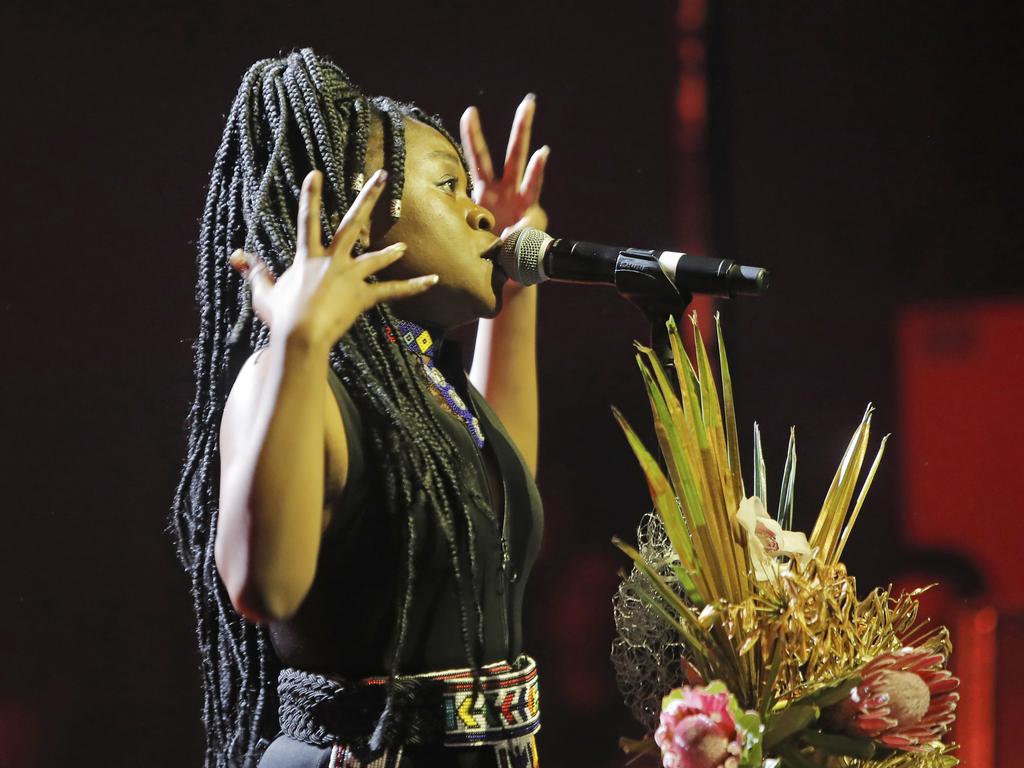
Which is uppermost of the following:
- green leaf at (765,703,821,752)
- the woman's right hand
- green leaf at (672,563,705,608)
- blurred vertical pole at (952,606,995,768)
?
the woman's right hand

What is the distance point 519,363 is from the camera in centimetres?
173

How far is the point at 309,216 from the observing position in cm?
111

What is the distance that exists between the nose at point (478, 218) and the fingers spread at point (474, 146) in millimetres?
182

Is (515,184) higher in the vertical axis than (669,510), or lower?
higher

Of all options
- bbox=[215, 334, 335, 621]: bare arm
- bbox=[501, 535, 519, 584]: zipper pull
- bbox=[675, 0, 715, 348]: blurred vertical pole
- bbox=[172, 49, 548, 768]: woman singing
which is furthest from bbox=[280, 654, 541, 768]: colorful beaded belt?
bbox=[675, 0, 715, 348]: blurred vertical pole

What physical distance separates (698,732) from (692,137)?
1432 millimetres

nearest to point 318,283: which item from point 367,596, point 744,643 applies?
point 367,596

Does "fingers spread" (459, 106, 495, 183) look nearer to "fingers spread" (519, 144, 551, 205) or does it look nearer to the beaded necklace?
"fingers spread" (519, 144, 551, 205)

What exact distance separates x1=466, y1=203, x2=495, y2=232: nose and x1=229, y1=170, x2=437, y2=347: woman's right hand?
12.1 inches

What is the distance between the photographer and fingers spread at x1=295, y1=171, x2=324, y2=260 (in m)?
1.11

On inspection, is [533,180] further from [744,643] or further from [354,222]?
[744,643]

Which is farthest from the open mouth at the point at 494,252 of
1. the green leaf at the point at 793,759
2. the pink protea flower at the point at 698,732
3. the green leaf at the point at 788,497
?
the green leaf at the point at 793,759

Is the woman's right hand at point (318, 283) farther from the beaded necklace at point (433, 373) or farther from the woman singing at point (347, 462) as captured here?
the beaded necklace at point (433, 373)

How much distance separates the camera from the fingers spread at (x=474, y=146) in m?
1.65
